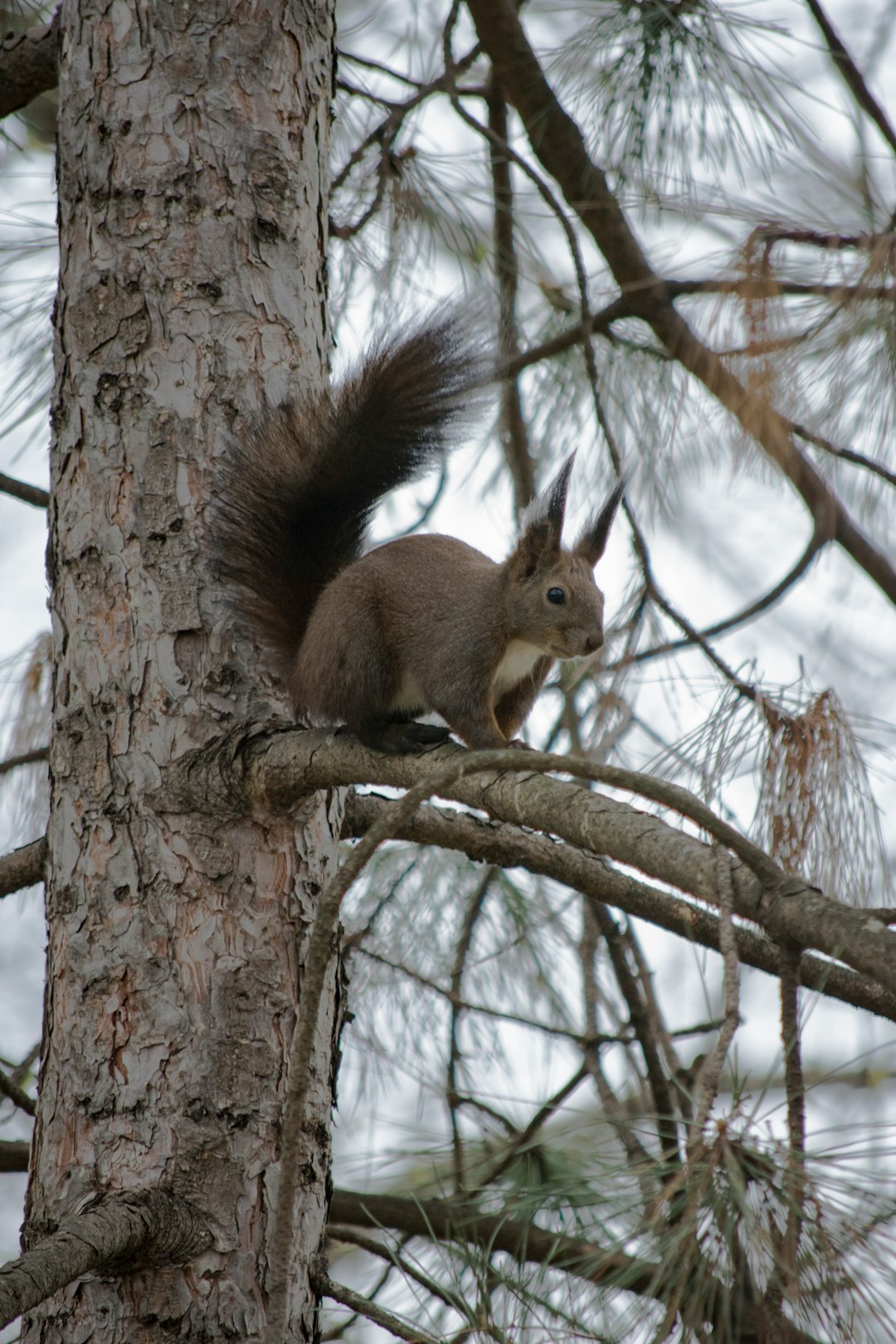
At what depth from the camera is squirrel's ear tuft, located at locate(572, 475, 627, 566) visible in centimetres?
170

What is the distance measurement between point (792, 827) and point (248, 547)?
66cm

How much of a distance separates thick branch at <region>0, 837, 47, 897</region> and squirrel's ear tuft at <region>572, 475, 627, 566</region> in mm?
779

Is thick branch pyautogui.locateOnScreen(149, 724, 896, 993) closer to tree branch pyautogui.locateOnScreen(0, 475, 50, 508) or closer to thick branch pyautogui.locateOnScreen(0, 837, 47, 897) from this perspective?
thick branch pyautogui.locateOnScreen(0, 837, 47, 897)

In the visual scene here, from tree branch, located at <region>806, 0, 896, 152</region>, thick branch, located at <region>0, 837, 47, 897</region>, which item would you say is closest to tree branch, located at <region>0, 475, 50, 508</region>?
thick branch, located at <region>0, 837, 47, 897</region>

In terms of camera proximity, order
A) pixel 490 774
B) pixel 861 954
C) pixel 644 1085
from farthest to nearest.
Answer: pixel 644 1085 → pixel 490 774 → pixel 861 954

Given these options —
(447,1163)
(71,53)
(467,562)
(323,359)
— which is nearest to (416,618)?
(467,562)

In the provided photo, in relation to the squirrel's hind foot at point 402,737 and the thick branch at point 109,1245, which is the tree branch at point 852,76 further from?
the thick branch at point 109,1245

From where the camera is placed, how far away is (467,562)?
1.80 metres

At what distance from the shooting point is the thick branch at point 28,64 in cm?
167

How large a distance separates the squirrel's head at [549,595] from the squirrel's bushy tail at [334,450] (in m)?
0.22

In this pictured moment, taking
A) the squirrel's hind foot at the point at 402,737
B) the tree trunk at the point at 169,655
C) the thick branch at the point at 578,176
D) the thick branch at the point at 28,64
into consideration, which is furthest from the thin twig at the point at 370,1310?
the thick branch at the point at 28,64

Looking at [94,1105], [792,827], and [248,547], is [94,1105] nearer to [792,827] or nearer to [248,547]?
[248,547]

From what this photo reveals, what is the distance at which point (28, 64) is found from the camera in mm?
1691

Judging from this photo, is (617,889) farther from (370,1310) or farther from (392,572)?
(392,572)
